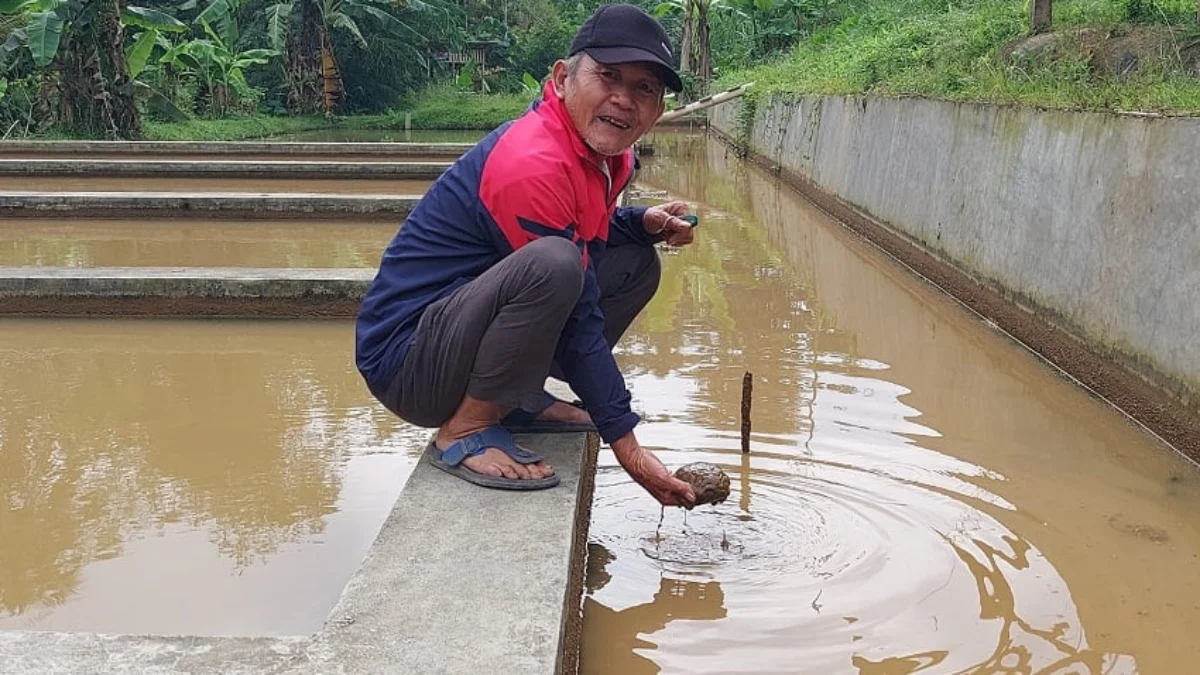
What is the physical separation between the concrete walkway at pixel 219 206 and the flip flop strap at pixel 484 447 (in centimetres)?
570

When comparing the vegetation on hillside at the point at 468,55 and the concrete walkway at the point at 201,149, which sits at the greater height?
the vegetation on hillside at the point at 468,55

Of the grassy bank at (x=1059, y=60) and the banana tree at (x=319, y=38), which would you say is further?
the banana tree at (x=319, y=38)

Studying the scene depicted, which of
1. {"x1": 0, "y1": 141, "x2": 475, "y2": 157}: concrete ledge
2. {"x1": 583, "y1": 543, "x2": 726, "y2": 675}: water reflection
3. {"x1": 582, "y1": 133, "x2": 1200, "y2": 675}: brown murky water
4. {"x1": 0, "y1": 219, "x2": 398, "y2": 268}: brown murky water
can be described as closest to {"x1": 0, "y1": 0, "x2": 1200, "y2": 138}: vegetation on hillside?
{"x1": 0, "y1": 141, "x2": 475, "y2": 157}: concrete ledge

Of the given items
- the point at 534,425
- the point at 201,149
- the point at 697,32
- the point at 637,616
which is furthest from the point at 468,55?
the point at 637,616

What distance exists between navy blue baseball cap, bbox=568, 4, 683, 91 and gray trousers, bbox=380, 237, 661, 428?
15.9 inches

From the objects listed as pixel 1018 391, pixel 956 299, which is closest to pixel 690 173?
pixel 956 299

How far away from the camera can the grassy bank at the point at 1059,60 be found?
4.99 meters

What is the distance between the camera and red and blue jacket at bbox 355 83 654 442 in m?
2.45

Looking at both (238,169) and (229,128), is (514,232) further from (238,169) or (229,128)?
(229,128)

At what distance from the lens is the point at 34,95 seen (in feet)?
60.6

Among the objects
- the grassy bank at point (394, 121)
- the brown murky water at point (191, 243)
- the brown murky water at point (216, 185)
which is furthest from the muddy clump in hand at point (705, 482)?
the grassy bank at point (394, 121)

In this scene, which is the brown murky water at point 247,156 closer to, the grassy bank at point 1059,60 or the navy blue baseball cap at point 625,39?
the grassy bank at point 1059,60

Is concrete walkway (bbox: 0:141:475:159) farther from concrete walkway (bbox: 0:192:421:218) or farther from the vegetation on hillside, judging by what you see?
concrete walkway (bbox: 0:192:421:218)

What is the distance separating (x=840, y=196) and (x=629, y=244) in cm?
711
